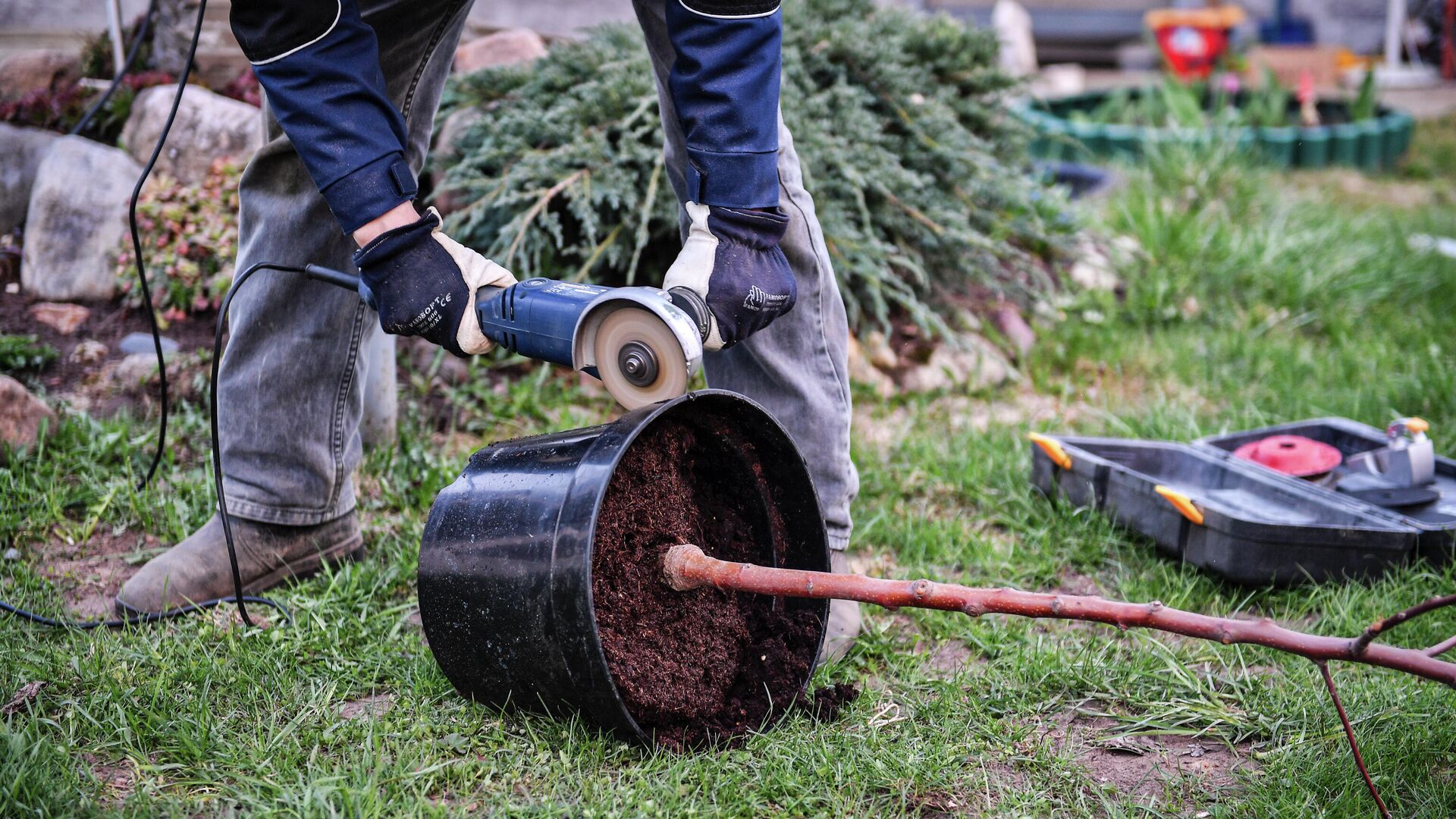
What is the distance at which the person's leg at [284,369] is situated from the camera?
1973mm

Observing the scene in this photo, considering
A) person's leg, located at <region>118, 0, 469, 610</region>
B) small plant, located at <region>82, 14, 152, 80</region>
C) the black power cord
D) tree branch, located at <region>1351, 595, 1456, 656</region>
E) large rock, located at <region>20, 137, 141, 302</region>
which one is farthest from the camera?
small plant, located at <region>82, 14, 152, 80</region>

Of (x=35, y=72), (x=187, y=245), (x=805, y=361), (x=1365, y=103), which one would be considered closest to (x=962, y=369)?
(x=805, y=361)

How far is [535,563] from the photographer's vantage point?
4.93ft

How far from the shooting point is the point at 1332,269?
161 inches

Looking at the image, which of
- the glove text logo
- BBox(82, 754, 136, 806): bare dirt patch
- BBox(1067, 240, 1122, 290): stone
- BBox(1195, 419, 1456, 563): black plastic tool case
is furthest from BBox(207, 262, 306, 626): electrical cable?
BBox(1067, 240, 1122, 290): stone

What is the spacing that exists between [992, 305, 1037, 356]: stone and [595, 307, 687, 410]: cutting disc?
2334 mm

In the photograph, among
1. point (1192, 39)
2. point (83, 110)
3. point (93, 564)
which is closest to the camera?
point (93, 564)

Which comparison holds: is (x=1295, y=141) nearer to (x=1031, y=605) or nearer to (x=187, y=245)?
(x=187, y=245)

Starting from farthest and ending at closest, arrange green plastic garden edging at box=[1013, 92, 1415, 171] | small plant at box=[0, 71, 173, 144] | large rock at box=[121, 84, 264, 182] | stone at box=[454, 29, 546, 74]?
green plastic garden edging at box=[1013, 92, 1415, 171]
stone at box=[454, 29, 546, 74]
small plant at box=[0, 71, 173, 144]
large rock at box=[121, 84, 264, 182]

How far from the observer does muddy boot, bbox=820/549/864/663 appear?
74.9 inches

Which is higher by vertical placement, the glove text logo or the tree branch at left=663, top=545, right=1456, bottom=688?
the glove text logo

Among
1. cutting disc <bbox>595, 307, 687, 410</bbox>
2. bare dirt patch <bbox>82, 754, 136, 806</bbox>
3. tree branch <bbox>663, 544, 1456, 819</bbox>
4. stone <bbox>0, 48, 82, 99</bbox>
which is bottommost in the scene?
bare dirt patch <bbox>82, 754, 136, 806</bbox>

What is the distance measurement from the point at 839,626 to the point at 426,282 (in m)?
0.90

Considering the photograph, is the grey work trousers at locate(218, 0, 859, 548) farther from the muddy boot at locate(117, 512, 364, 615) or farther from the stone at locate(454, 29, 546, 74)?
the stone at locate(454, 29, 546, 74)
